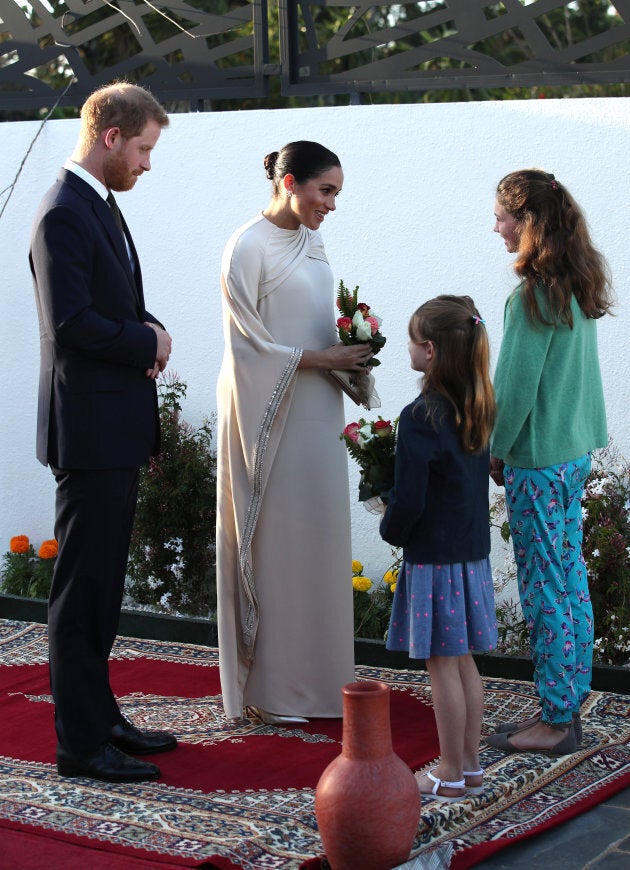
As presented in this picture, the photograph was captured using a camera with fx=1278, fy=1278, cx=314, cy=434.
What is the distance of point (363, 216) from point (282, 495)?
1.96m

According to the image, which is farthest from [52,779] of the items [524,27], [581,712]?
[524,27]

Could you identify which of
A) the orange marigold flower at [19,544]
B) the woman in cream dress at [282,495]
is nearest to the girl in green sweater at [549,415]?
the woman in cream dress at [282,495]

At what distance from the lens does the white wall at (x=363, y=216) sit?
568 cm

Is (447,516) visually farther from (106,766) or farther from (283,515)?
(106,766)

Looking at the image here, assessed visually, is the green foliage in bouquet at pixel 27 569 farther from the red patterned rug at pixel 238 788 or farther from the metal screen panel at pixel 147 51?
the metal screen panel at pixel 147 51

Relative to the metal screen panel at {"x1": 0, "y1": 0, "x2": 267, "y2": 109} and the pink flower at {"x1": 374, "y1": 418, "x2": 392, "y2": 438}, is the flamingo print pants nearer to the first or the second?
the pink flower at {"x1": 374, "y1": 418, "x2": 392, "y2": 438}

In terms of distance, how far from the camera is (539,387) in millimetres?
4199

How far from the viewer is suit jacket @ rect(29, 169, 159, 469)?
3.95 metres

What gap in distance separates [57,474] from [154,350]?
0.51 m

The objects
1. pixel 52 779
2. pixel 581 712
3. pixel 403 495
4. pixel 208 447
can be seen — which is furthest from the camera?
pixel 208 447

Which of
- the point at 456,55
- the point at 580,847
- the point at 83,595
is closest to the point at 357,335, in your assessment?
the point at 83,595

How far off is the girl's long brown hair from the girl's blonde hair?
34 centimetres

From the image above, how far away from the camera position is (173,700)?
198 inches

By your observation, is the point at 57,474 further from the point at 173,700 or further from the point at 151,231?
the point at 151,231
